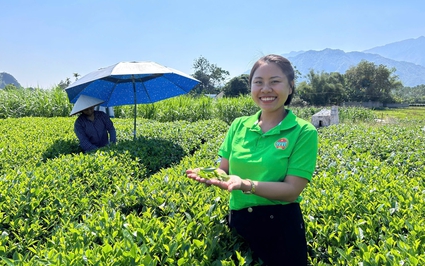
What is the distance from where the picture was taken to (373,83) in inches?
1999

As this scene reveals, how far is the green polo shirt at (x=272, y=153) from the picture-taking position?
5.07ft

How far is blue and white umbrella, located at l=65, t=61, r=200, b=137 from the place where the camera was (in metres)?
5.27

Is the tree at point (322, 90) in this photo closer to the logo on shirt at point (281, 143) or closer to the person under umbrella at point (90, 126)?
the person under umbrella at point (90, 126)

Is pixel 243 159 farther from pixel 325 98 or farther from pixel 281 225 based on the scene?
pixel 325 98

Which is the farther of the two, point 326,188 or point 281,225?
point 326,188

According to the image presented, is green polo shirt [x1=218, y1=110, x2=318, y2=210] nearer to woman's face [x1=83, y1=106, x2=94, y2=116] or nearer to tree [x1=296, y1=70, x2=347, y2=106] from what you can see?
woman's face [x1=83, y1=106, x2=94, y2=116]

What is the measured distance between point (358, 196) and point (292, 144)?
1.46m

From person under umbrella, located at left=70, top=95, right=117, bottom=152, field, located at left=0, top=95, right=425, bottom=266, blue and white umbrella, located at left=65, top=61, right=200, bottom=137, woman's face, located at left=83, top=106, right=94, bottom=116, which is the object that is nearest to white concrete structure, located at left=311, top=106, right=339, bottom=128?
blue and white umbrella, located at left=65, top=61, right=200, bottom=137

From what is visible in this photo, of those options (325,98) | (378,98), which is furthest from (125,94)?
(378,98)

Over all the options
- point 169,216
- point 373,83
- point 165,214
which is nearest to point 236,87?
point 373,83

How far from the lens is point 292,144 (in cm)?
157

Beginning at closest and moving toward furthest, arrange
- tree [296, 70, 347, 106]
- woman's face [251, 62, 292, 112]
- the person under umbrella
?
woman's face [251, 62, 292, 112] → the person under umbrella → tree [296, 70, 347, 106]

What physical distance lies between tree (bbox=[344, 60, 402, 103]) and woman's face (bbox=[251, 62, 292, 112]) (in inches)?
2109

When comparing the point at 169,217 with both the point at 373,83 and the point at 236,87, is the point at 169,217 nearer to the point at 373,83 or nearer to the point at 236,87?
the point at 236,87
